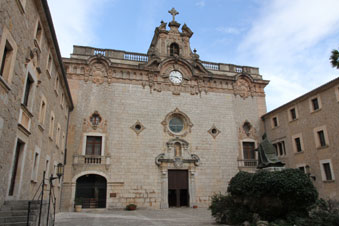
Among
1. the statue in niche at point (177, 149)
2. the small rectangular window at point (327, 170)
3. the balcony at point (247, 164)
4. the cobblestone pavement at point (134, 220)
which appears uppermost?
the statue in niche at point (177, 149)

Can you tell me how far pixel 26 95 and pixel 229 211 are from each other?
9478 mm

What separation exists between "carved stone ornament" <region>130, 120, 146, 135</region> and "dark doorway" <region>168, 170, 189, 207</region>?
4028mm

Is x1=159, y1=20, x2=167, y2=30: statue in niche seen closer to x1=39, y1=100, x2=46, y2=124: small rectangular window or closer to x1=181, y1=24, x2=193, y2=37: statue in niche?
x1=181, y1=24, x2=193, y2=37: statue in niche

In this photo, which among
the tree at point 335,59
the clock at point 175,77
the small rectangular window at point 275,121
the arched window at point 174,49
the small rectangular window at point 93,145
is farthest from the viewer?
the arched window at point 174,49

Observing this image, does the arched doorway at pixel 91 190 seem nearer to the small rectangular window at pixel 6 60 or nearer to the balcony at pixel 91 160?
the balcony at pixel 91 160

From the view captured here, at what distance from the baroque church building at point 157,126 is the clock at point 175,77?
0.30ft

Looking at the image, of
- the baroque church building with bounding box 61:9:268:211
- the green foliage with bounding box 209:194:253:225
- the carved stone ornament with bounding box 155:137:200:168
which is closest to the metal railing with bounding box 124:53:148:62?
the baroque church building with bounding box 61:9:268:211

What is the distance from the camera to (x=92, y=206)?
19.6 m

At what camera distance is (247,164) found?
2384 centimetres

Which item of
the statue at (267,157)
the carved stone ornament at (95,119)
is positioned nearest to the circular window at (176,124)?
the carved stone ornament at (95,119)

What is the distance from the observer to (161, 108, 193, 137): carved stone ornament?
22938 millimetres

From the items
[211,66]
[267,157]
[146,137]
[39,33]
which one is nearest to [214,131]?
[146,137]

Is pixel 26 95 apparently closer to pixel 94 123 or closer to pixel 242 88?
pixel 94 123

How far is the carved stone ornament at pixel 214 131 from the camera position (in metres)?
23.8
